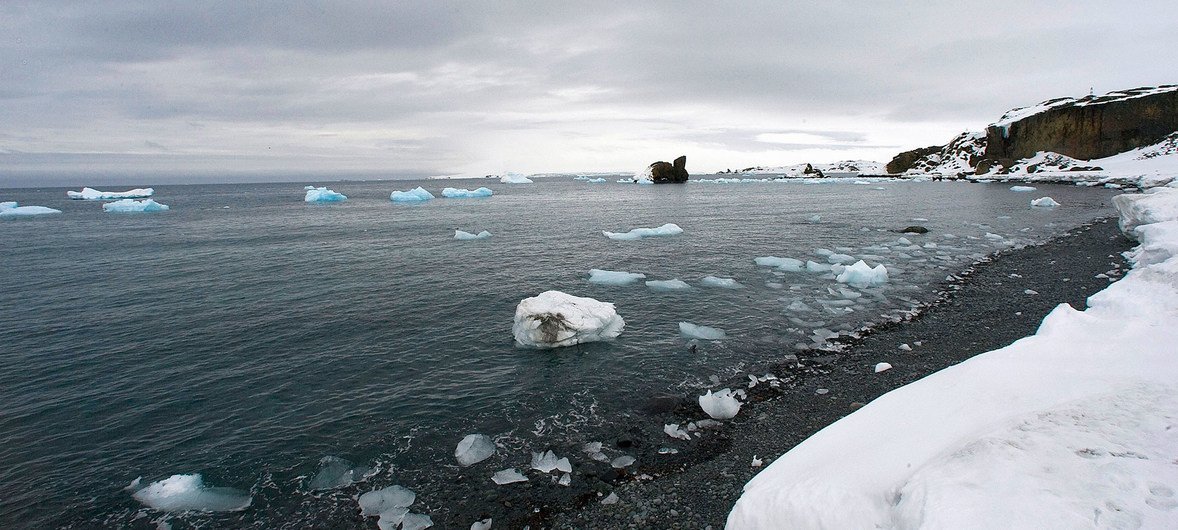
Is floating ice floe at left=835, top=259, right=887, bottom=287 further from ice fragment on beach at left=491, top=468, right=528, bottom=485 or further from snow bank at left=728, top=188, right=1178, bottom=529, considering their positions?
ice fragment on beach at left=491, top=468, right=528, bottom=485

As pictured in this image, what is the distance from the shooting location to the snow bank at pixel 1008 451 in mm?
3648

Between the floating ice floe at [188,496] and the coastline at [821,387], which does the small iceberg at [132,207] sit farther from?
the coastline at [821,387]

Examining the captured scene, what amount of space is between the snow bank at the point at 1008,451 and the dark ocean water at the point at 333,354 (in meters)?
4.56

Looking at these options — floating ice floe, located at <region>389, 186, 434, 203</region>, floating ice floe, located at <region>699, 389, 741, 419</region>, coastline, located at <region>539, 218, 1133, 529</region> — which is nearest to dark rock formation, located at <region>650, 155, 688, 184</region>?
floating ice floe, located at <region>389, 186, 434, 203</region>

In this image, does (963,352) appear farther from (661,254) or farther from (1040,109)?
(1040,109)

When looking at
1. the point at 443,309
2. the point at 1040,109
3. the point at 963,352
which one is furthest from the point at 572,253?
the point at 1040,109

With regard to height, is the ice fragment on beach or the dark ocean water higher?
the dark ocean water

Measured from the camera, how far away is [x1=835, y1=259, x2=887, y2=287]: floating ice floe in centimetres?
1802

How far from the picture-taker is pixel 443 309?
647 inches

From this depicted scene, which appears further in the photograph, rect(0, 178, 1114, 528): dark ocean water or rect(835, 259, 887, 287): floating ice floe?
rect(835, 259, 887, 287): floating ice floe

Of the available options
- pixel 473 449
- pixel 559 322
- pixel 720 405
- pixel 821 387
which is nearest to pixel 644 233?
pixel 559 322

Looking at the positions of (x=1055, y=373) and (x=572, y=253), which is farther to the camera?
(x=572, y=253)

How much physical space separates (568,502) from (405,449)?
3193 mm

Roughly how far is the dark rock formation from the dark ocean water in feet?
293
